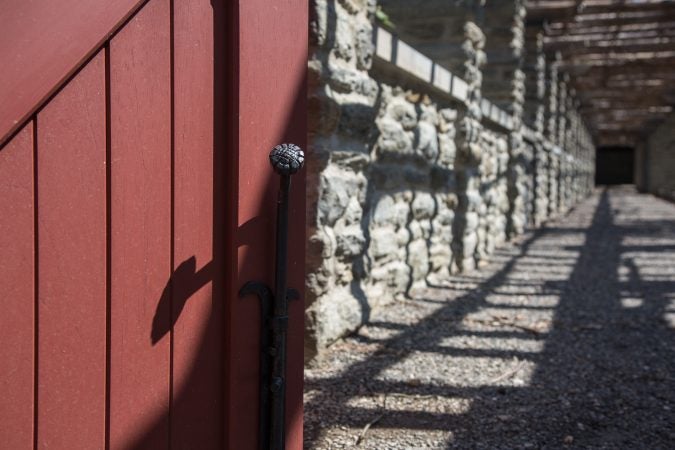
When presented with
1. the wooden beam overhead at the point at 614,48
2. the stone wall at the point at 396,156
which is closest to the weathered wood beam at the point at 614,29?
the wooden beam overhead at the point at 614,48

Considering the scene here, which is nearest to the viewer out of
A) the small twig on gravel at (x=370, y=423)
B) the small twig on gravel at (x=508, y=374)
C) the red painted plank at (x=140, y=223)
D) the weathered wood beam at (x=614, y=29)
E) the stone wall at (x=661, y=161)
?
the red painted plank at (x=140, y=223)

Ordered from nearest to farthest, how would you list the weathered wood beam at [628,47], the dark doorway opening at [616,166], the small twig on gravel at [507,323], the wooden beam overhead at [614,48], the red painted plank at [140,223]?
the red painted plank at [140,223] → the small twig on gravel at [507,323] → the wooden beam overhead at [614,48] → the weathered wood beam at [628,47] → the dark doorway opening at [616,166]

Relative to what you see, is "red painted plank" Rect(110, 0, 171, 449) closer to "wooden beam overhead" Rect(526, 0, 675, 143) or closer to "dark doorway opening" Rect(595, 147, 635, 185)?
"wooden beam overhead" Rect(526, 0, 675, 143)

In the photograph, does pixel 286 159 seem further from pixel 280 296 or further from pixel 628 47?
pixel 628 47

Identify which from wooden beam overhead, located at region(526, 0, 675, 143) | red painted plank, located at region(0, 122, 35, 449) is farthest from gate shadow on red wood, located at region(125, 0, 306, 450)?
wooden beam overhead, located at region(526, 0, 675, 143)

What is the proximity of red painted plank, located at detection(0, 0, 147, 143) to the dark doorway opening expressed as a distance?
134 feet

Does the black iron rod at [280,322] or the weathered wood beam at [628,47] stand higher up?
the weathered wood beam at [628,47]

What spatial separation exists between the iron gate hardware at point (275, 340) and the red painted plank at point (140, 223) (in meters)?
0.22

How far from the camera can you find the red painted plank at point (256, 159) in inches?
60.0

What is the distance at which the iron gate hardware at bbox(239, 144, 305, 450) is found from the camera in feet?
4.99

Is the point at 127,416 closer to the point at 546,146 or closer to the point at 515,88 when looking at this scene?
the point at 515,88

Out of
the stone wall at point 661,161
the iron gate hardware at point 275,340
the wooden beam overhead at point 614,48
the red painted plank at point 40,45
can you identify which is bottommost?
the iron gate hardware at point 275,340

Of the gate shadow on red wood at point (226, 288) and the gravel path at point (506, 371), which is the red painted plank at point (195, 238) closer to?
the gate shadow on red wood at point (226, 288)

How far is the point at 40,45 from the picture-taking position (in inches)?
46.5
